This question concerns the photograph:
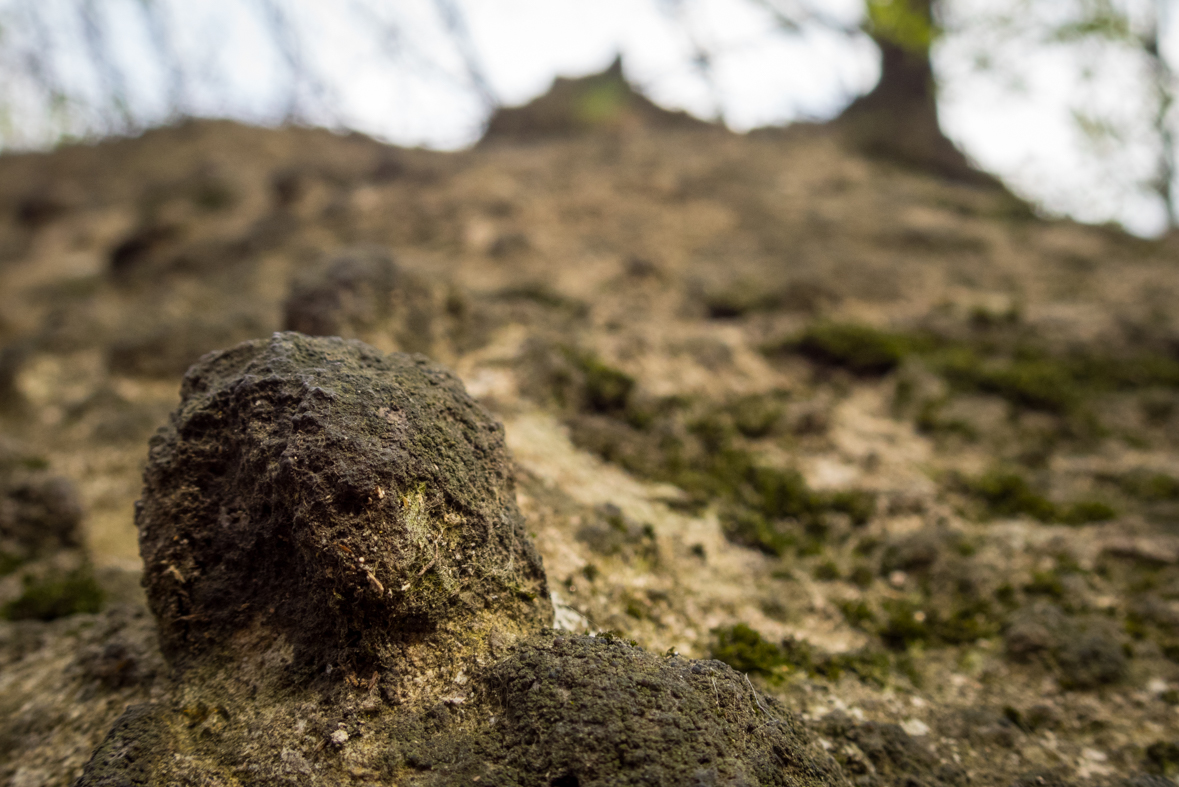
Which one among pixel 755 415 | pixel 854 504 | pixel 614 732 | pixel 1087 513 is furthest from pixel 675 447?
pixel 614 732

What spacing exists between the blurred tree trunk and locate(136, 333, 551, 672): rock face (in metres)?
7.89

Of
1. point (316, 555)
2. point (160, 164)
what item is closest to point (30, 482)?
point (316, 555)

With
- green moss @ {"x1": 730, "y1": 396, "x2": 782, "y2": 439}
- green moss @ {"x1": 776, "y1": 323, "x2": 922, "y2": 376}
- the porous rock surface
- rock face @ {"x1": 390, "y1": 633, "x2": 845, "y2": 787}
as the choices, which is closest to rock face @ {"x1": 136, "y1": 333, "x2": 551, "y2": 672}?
the porous rock surface

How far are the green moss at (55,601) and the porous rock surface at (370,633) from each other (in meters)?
1.34

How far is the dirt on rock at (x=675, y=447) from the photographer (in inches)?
91.0

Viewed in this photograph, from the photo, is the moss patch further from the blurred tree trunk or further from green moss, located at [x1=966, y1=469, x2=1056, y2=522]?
the blurred tree trunk

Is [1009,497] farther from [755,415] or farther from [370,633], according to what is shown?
[370,633]

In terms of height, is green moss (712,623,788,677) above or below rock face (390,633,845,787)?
below

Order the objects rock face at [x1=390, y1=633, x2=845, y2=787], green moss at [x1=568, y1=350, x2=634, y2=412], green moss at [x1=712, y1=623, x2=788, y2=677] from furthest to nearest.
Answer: green moss at [x1=568, y1=350, x2=634, y2=412], green moss at [x1=712, y1=623, x2=788, y2=677], rock face at [x1=390, y1=633, x2=845, y2=787]

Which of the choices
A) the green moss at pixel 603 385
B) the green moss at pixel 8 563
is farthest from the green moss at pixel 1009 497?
the green moss at pixel 8 563

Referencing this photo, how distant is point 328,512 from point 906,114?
9466mm

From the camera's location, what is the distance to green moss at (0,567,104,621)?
341 cm

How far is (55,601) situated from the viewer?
3.44 meters

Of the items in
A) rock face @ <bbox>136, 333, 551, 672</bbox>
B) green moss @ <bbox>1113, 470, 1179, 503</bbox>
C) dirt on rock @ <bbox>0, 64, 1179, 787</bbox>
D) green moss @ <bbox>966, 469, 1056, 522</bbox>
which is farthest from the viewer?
green moss @ <bbox>1113, 470, 1179, 503</bbox>
